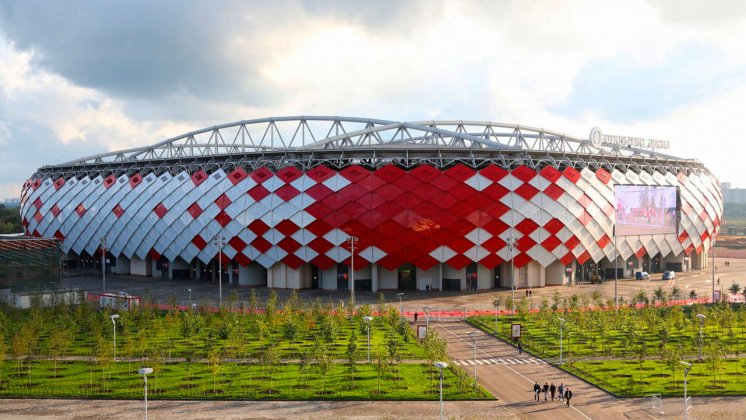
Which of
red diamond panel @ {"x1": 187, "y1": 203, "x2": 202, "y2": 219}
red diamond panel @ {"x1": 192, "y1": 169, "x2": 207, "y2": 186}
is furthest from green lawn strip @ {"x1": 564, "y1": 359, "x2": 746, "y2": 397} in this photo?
red diamond panel @ {"x1": 192, "y1": 169, "x2": 207, "y2": 186}

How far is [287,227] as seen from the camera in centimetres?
7394

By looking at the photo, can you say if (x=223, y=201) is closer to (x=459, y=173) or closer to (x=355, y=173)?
(x=355, y=173)

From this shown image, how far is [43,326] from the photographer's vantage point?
4903 cm

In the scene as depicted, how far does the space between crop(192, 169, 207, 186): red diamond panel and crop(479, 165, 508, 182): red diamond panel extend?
37.6 metres

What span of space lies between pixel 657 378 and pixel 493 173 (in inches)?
1591

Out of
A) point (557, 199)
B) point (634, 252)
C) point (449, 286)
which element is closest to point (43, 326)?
point (449, 286)

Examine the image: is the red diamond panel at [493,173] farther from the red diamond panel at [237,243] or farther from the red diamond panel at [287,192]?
the red diamond panel at [237,243]

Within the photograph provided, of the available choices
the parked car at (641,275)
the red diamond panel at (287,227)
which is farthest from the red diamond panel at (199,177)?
the parked car at (641,275)

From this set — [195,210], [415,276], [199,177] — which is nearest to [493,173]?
[415,276]

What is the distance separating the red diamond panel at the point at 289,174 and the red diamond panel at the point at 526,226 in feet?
90.4

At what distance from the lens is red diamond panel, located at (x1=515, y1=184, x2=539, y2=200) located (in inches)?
2884

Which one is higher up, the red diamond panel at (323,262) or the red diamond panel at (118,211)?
the red diamond panel at (118,211)

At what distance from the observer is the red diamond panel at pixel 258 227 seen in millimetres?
75125

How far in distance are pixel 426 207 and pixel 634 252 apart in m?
32.8
